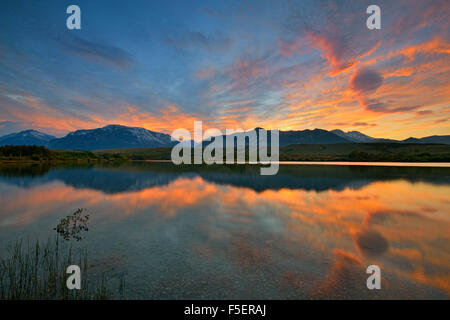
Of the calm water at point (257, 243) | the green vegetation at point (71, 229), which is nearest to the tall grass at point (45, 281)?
the calm water at point (257, 243)

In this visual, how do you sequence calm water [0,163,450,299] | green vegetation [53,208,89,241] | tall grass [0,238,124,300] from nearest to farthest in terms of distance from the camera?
tall grass [0,238,124,300]
calm water [0,163,450,299]
green vegetation [53,208,89,241]

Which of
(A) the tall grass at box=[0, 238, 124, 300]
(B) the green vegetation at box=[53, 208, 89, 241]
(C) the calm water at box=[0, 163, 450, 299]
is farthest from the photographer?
(B) the green vegetation at box=[53, 208, 89, 241]

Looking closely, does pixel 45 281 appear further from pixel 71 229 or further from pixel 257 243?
pixel 257 243

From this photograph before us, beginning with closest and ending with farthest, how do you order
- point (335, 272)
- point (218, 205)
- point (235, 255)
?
point (335, 272)
point (235, 255)
point (218, 205)

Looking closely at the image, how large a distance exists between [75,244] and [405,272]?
16182 mm

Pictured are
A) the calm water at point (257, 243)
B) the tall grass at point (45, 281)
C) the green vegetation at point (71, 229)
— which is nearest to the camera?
the tall grass at point (45, 281)

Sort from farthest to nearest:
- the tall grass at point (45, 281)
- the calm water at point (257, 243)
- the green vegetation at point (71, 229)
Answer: the green vegetation at point (71, 229) < the calm water at point (257, 243) < the tall grass at point (45, 281)

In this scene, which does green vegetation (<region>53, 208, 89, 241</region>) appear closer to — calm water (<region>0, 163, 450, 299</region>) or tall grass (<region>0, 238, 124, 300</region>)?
calm water (<region>0, 163, 450, 299</region>)

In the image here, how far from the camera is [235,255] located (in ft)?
35.7

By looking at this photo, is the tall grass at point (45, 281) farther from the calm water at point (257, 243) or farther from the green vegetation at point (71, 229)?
the green vegetation at point (71, 229)

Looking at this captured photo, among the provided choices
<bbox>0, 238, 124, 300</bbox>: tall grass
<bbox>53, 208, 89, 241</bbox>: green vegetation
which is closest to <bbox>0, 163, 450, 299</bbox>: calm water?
<bbox>53, 208, 89, 241</bbox>: green vegetation

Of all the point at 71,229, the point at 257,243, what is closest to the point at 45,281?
the point at 71,229
